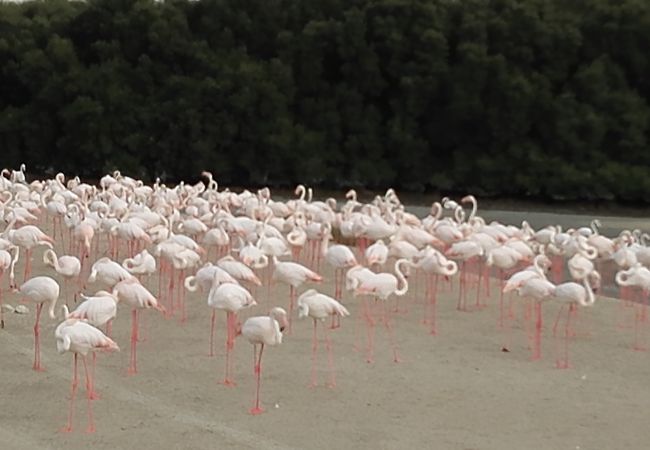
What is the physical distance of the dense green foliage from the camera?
28.6m

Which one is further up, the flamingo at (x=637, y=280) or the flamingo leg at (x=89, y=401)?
the flamingo at (x=637, y=280)

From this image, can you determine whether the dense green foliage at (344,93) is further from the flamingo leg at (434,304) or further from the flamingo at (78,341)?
the flamingo at (78,341)

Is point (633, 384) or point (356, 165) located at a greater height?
point (356, 165)

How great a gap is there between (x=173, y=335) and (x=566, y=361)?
3203 mm

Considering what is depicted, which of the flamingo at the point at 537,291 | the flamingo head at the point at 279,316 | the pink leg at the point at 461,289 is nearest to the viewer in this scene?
the flamingo head at the point at 279,316

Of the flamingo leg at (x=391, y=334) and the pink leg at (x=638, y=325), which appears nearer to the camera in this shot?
the flamingo leg at (x=391, y=334)

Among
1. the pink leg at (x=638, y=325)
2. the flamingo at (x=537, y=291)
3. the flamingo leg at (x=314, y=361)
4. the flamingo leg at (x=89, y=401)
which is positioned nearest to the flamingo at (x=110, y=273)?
the flamingo leg at (x=89, y=401)

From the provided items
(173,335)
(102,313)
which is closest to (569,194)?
(173,335)

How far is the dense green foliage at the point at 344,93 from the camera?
1125 inches

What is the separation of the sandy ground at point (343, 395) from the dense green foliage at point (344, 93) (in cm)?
1921

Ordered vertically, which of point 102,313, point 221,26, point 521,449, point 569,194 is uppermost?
point 221,26

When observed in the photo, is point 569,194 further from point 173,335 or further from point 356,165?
point 173,335

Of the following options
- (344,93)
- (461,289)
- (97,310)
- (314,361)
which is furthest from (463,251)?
(344,93)

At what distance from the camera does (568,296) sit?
9.03 metres
